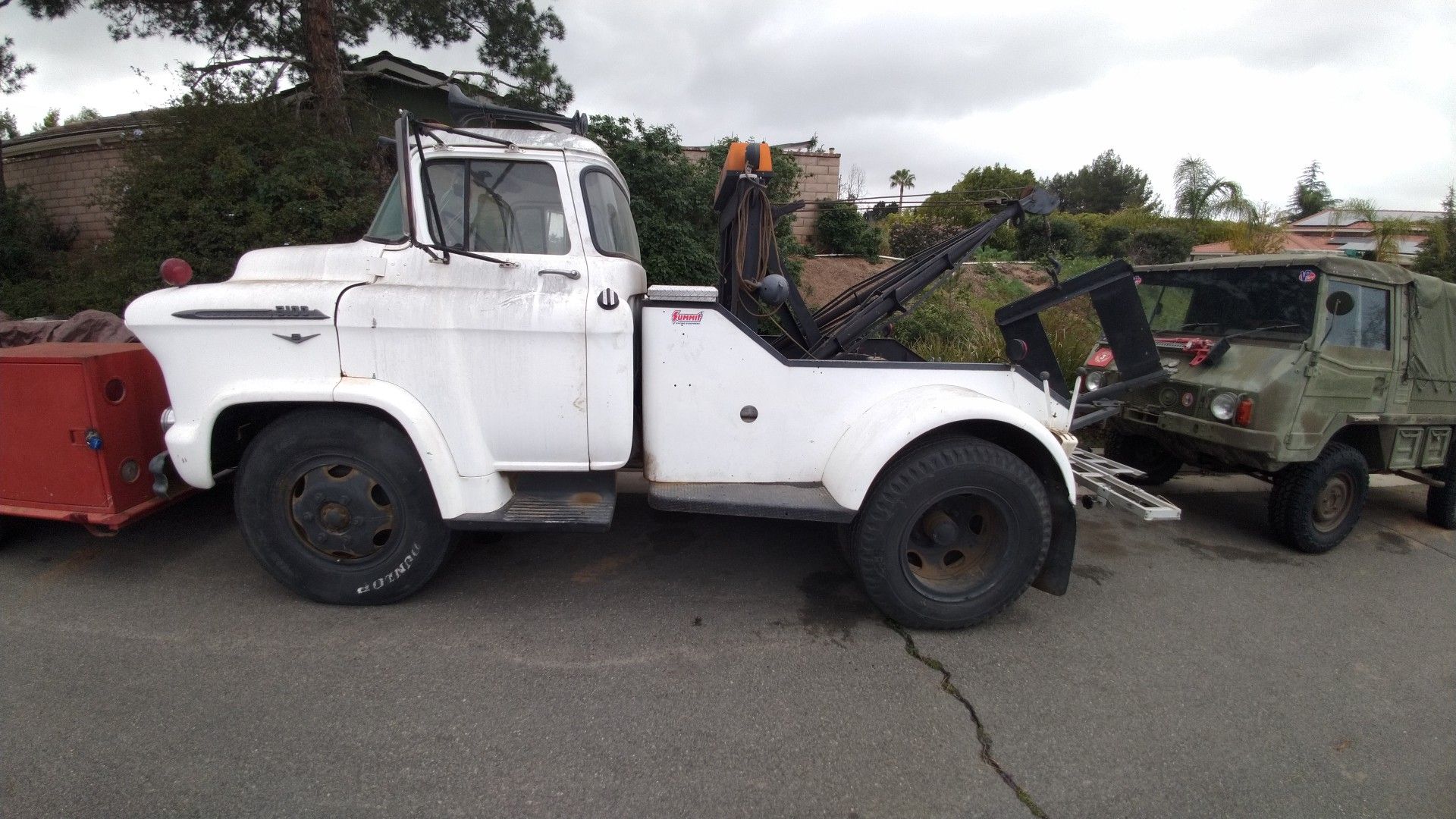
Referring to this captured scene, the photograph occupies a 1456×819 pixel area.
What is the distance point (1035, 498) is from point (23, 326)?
6.42m

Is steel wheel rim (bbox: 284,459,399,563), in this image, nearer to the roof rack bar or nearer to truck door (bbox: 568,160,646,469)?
truck door (bbox: 568,160,646,469)

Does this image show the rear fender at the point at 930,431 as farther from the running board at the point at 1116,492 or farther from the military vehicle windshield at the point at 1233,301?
the military vehicle windshield at the point at 1233,301

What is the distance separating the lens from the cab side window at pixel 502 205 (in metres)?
3.25

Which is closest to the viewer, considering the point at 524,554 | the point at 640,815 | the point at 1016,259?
the point at 640,815

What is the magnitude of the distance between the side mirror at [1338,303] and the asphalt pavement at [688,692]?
1718mm

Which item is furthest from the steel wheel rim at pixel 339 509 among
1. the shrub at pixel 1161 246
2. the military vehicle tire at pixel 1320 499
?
the shrub at pixel 1161 246

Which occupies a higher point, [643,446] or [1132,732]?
[643,446]

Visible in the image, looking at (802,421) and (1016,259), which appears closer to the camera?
(802,421)

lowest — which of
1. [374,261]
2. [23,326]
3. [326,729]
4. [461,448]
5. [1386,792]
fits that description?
[1386,792]

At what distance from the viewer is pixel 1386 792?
2.39 meters

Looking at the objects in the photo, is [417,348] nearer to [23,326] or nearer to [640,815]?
[640,815]

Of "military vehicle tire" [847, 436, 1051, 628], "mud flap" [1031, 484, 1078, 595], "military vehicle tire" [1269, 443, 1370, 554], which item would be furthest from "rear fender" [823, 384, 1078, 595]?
"military vehicle tire" [1269, 443, 1370, 554]

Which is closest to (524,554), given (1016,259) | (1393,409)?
(1393,409)

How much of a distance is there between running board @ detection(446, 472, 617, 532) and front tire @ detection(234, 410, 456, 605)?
25 centimetres
